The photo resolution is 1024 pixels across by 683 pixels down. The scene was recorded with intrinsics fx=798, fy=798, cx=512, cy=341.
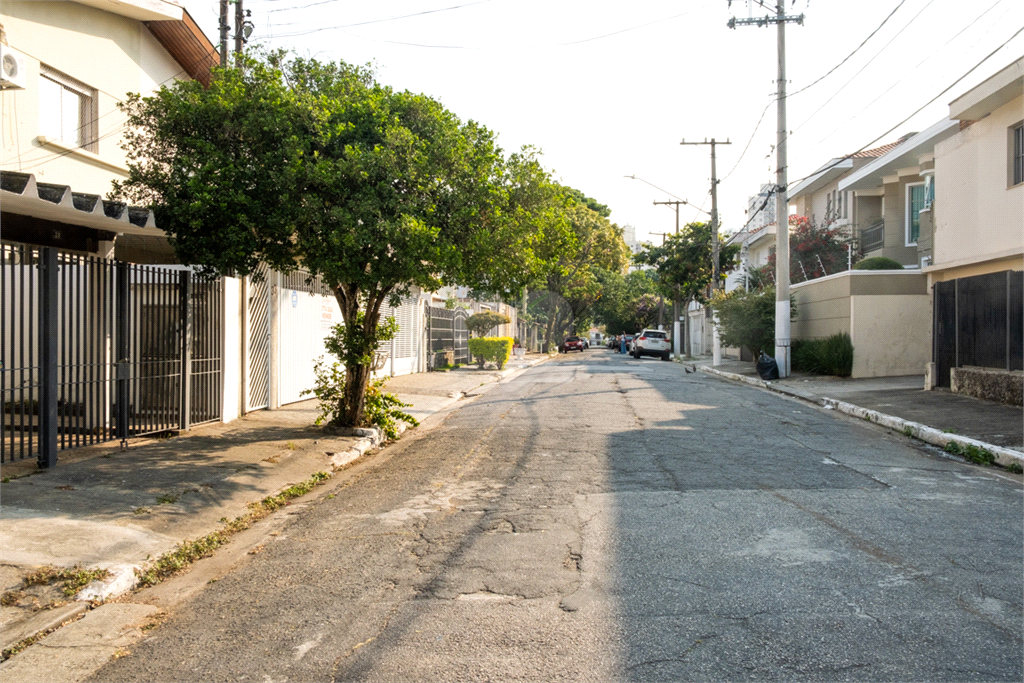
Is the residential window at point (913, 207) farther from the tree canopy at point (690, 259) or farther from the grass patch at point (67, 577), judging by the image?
the grass patch at point (67, 577)

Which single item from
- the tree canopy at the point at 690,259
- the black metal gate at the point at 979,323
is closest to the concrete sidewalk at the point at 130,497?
the black metal gate at the point at 979,323

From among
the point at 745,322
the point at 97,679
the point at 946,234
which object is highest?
the point at 946,234

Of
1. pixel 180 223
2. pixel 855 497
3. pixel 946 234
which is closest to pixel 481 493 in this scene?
pixel 855 497

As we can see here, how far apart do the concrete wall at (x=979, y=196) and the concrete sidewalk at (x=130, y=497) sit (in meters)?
12.7

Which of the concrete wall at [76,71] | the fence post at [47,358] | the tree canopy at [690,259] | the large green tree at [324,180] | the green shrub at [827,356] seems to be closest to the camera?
the fence post at [47,358]

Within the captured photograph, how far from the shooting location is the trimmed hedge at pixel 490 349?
28.8 meters

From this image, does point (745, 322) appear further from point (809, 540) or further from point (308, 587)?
point (308, 587)

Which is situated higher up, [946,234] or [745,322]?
[946,234]

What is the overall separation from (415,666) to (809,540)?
3.29 metres

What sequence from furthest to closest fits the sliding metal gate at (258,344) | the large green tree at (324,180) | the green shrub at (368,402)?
the sliding metal gate at (258,344) < the green shrub at (368,402) < the large green tree at (324,180)

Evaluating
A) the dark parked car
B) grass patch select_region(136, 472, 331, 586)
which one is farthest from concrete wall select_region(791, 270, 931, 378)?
the dark parked car

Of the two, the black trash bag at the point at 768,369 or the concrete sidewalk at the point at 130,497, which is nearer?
the concrete sidewalk at the point at 130,497

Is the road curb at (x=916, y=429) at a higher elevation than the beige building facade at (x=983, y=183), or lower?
lower

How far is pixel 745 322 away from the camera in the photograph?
25797mm
